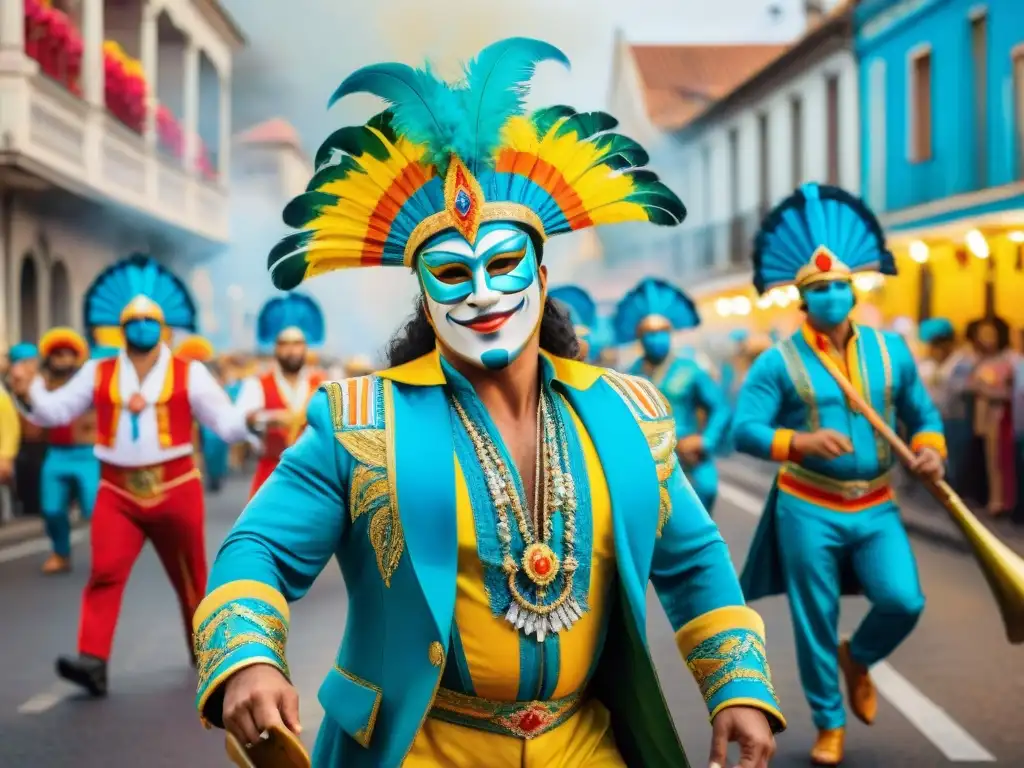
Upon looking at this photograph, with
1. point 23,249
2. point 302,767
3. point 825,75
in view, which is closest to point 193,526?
point 302,767

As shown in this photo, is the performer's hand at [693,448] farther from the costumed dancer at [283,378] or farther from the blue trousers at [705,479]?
the costumed dancer at [283,378]

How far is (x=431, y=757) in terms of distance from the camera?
3316mm

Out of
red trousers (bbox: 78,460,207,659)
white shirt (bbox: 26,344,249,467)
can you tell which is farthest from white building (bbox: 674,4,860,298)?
red trousers (bbox: 78,460,207,659)

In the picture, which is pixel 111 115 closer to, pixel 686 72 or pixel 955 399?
pixel 955 399

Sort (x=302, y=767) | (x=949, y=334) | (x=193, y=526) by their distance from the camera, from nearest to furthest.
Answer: (x=302, y=767)
(x=193, y=526)
(x=949, y=334)

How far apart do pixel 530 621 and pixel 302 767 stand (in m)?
0.62

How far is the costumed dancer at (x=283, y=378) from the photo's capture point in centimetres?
1073

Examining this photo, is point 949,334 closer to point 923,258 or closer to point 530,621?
point 923,258

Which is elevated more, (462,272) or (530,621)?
(462,272)

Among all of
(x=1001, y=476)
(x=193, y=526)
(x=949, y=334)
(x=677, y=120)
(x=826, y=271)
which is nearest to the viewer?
(x=826, y=271)

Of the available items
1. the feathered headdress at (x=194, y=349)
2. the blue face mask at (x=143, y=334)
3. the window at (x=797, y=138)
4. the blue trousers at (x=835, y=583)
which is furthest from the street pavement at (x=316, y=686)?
the window at (x=797, y=138)

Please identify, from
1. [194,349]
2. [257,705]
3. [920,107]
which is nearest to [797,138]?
[920,107]

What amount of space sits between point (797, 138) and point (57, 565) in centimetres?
2720

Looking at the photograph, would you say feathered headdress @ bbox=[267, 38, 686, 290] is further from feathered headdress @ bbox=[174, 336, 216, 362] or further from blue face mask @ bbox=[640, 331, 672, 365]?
feathered headdress @ bbox=[174, 336, 216, 362]
